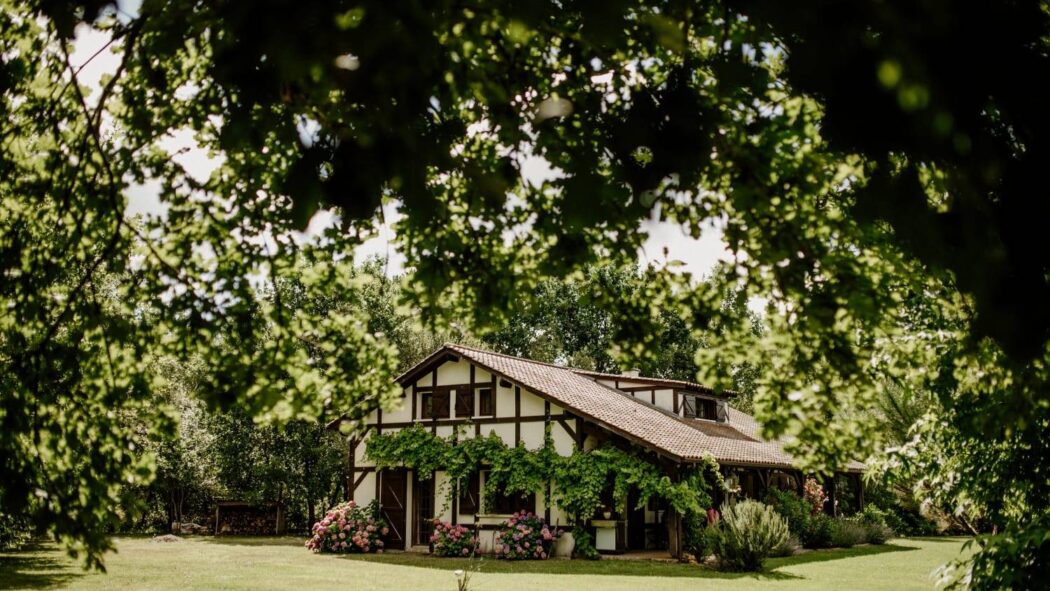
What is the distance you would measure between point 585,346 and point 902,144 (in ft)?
161

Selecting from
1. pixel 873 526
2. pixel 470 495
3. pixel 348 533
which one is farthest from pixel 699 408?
pixel 348 533

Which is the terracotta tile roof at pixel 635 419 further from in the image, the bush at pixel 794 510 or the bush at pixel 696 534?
the bush at pixel 696 534

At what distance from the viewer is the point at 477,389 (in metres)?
23.6

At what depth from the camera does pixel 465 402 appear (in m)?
23.6

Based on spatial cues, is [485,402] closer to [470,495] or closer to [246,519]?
[470,495]

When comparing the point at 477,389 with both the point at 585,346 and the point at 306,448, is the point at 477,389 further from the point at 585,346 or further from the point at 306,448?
the point at 585,346

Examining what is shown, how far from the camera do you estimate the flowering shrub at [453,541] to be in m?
Result: 21.3

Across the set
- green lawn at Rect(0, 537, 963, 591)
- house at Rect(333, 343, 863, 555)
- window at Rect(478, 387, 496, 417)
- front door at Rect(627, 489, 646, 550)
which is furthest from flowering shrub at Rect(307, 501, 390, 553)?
front door at Rect(627, 489, 646, 550)

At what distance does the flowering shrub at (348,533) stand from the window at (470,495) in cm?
277

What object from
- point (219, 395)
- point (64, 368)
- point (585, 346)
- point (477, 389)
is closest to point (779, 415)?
point (219, 395)

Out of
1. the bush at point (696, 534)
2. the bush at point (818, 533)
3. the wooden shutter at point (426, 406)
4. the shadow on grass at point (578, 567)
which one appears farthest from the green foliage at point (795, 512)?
the wooden shutter at point (426, 406)

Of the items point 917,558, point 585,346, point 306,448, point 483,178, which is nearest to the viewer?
point 483,178

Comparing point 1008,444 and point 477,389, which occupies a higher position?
point 477,389

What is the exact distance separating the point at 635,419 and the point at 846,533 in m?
8.84
